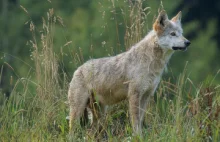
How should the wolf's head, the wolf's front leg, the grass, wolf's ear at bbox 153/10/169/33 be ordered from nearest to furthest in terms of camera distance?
the grass
the wolf's front leg
the wolf's head
wolf's ear at bbox 153/10/169/33

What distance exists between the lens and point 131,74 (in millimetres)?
9039

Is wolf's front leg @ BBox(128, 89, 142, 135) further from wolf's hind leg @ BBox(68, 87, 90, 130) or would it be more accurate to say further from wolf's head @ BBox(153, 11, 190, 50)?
wolf's head @ BBox(153, 11, 190, 50)

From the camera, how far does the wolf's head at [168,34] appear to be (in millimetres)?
9133

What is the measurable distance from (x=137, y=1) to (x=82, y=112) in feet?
6.93

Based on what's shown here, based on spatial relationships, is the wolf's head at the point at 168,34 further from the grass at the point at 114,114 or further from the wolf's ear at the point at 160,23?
the grass at the point at 114,114

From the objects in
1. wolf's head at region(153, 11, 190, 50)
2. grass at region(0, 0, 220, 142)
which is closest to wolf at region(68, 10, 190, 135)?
wolf's head at region(153, 11, 190, 50)

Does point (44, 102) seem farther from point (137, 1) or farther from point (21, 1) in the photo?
point (21, 1)

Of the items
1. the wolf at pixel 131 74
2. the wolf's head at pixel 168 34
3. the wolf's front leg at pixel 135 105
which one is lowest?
the wolf's front leg at pixel 135 105

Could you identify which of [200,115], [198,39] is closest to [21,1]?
[198,39]

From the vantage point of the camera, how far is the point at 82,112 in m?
9.20

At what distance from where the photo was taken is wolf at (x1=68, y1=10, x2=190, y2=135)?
898cm

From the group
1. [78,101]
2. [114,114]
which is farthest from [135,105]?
[78,101]

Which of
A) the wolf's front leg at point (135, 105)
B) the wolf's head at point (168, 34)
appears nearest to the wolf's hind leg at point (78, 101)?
the wolf's front leg at point (135, 105)

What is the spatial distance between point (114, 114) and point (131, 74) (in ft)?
1.73
